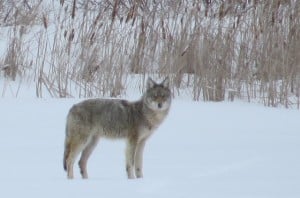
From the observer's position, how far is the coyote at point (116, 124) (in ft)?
21.9

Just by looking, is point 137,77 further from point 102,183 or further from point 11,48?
point 102,183

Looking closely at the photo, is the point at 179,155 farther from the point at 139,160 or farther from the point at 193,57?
the point at 193,57

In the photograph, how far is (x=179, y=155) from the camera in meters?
7.55

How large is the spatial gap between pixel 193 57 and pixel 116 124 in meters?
4.55

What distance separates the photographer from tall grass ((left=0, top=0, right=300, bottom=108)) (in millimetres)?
10914

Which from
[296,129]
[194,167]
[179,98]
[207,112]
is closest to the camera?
[194,167]

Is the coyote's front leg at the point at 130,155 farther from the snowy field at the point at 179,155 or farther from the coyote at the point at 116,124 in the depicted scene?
the snowy field at the point at 179,155

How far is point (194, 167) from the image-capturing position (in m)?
6.76

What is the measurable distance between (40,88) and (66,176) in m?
4.32

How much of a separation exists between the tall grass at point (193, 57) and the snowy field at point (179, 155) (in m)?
0.43

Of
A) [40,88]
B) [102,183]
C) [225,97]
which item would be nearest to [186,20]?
[225,97]

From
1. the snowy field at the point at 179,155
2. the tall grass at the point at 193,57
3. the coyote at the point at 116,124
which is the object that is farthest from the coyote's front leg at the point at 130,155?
the tall grass at the point at 193,57

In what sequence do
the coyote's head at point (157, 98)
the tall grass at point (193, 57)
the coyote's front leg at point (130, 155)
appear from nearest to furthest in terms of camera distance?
1. the coyote's front leg at point (130, 155)
2. the coyote's head at point (157, 98)
3. the tall grass at point (193, 57)

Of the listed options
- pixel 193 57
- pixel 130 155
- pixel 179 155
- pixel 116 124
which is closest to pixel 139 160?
pixel 130 155
